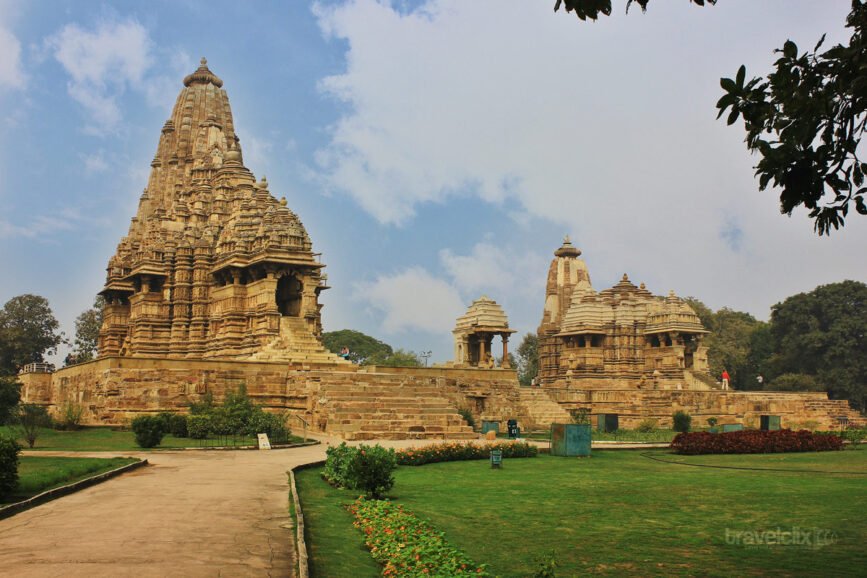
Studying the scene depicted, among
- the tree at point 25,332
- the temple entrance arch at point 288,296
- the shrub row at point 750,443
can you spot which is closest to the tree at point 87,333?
the tree at point 25,332

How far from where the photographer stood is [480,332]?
150 feet

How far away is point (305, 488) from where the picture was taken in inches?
604

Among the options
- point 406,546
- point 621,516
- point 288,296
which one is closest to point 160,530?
point 406,546

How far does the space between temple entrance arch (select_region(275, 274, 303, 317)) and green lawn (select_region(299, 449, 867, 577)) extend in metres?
22.3

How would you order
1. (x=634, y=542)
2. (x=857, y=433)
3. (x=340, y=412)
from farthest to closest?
(x=857, y=433) < (x=340, y=412) < (x=634, y=542)

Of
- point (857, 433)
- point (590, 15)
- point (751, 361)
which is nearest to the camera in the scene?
point (590, 15)

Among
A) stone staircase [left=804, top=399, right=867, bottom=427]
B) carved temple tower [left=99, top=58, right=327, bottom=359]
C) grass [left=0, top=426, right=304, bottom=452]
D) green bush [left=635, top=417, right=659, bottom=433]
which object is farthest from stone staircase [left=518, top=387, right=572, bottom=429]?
grass [left=0, top=426, right=304, bottom=452]

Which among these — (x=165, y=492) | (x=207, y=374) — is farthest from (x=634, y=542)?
(x=207, y=374)

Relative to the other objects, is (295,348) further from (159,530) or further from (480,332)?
(159,530)

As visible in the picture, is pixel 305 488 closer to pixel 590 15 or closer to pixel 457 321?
pixel 590 15

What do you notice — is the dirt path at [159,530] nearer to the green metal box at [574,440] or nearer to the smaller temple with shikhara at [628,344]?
the green metal box at [574,440]

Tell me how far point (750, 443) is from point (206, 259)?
2853 centimetres

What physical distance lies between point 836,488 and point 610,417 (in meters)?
22.9

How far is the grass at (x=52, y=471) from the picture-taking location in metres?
13.3
